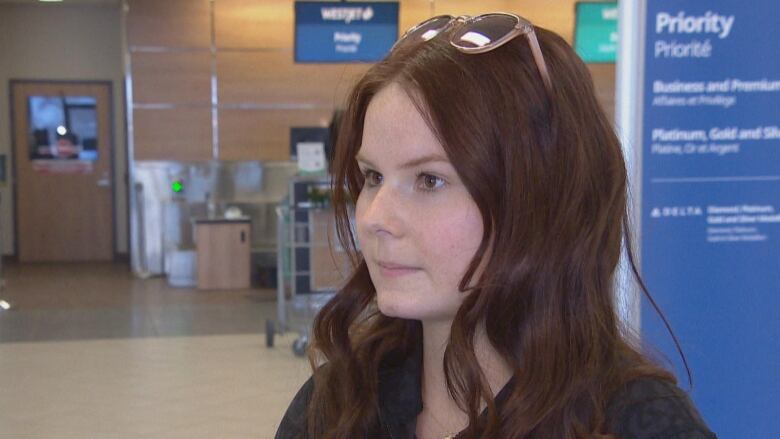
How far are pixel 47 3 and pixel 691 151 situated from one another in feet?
38.8

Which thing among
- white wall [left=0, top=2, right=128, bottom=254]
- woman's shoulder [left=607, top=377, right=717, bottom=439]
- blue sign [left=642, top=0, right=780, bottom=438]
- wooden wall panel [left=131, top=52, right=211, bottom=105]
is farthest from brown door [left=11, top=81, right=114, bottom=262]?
woman's shoulder [left=607, top=377, right=717, bottom=439]

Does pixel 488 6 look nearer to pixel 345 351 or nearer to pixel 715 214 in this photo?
pixel 715 214

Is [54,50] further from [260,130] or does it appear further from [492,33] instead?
[492,33]

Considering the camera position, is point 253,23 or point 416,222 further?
point 253,23

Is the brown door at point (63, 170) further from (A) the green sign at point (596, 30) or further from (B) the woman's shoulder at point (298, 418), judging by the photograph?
(B) the woman's shoulder at point (298, 418)

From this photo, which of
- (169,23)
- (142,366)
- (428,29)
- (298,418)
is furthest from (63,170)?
(428,29)

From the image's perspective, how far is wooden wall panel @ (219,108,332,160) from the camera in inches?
439

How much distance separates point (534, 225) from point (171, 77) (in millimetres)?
10447

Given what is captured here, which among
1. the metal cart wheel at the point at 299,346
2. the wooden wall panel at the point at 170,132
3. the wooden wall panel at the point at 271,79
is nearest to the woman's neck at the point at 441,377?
the metal cart wheel at the point at 299,346

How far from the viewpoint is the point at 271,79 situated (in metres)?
11.1

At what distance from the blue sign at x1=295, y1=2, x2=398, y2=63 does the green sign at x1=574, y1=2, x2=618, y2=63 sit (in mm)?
1708

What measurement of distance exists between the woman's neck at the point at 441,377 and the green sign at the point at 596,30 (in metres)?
8.34

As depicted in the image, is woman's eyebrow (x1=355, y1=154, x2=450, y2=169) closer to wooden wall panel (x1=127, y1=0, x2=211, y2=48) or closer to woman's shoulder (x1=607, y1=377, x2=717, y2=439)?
woman's shoulder (x1=607, y1=377, x2=717, y2=439)

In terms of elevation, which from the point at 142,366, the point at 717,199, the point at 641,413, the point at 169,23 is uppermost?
the point at 169,23
